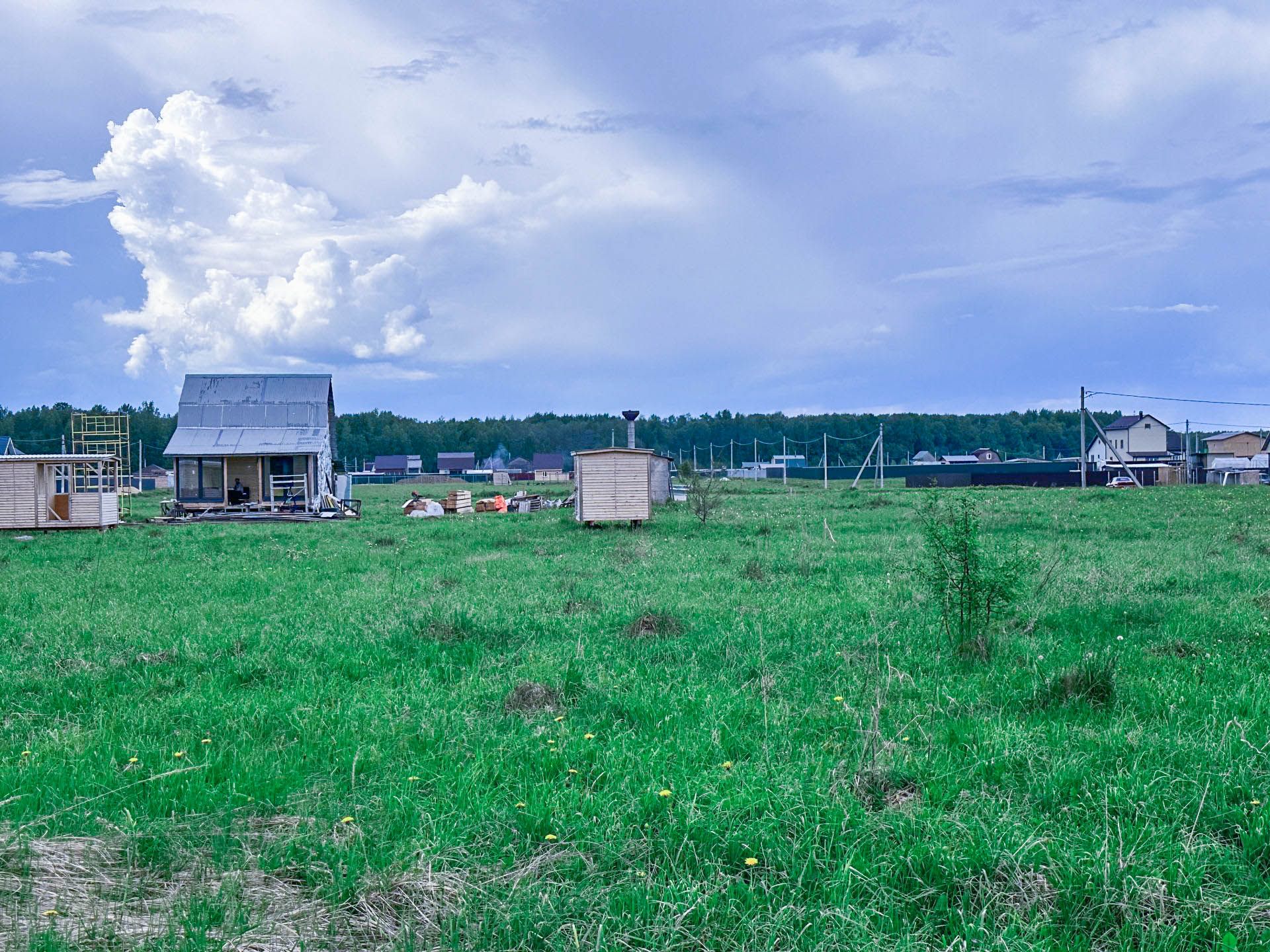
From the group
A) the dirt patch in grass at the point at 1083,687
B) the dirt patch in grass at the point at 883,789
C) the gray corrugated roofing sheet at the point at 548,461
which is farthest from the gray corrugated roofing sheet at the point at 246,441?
the gray corrugated roofing sheet at the point at 548,461

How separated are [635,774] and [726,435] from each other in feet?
456

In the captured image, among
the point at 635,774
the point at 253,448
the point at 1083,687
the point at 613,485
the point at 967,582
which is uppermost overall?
the point at 253,448

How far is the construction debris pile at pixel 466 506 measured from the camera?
1459 inches

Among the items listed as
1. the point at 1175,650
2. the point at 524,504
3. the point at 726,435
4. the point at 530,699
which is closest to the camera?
the point at 530,699

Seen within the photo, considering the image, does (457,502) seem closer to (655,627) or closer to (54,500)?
(54,500)

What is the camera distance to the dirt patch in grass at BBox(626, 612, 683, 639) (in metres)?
10.1

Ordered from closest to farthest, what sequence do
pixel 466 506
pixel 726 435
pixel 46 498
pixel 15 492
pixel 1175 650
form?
1. pixel 1175 650
2. pixel 15 492
3. pixel 46 498
4. pixel 466 506
5. pixel 726 435

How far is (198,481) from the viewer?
38406 millimetres

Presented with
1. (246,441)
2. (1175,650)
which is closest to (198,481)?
(246,441)

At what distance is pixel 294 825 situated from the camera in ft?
16.7

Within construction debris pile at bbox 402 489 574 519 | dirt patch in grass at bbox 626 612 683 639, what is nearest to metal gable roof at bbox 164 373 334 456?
construction debris pile at bbox 402 489 574 519

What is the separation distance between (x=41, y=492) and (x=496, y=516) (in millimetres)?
14357

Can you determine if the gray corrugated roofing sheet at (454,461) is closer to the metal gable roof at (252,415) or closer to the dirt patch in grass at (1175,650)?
the metal gable roof at (252,415)

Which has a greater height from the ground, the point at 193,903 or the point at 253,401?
the point at 253,401
